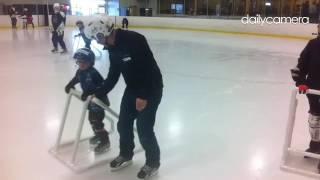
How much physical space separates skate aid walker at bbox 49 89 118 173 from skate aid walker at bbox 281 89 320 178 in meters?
1.39

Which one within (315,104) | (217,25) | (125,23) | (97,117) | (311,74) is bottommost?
(97,117)

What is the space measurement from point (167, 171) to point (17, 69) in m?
5.49

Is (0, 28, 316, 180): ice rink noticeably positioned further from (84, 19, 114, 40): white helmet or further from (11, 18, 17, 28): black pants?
(11, 18, 17, 28): black pants

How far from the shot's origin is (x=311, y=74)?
2.87 m

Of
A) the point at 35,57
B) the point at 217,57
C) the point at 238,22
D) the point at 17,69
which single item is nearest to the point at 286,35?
the point at 238,22

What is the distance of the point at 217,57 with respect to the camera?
920 centimetres

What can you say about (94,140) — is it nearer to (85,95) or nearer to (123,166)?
(123,166)

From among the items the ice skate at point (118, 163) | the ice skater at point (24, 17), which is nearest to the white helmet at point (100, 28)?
the ice skate at point (118, 163)

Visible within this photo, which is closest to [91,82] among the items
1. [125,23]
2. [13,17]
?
[125,23]

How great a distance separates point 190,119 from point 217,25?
1224 cm

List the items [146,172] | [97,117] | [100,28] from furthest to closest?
[97,117], [146,172], [100,28]

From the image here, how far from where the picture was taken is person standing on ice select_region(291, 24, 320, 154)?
9.10 ft

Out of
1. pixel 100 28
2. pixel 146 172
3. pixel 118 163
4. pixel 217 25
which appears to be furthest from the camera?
pixel 217 25

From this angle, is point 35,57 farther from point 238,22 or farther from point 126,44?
point 238,22
